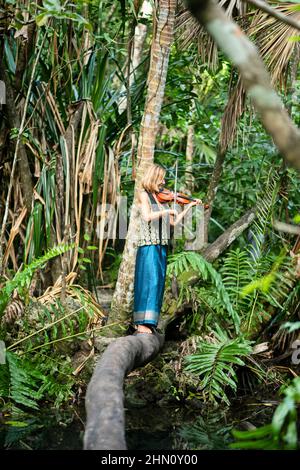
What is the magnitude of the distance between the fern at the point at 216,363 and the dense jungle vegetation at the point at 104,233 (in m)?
0.01

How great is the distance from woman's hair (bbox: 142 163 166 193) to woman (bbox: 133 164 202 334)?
0.02 metres

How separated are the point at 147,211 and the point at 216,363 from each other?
1347 millimetres

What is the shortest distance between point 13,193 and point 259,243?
95.0 inches

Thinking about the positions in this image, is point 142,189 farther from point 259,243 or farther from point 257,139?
point 257,139

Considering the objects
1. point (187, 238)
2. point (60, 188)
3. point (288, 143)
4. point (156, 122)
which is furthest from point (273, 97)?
point (187, 238)

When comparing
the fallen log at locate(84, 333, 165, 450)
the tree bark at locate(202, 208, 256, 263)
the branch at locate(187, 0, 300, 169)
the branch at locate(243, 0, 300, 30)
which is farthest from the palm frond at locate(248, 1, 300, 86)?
the branch at locate(187, 0, 300, 169)

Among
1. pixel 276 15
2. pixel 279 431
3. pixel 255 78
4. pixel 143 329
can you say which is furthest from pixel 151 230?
pixel 255 78

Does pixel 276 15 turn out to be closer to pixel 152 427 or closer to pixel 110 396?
pixel 110 396

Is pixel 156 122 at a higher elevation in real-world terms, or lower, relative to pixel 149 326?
higher

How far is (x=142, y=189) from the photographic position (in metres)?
5.14

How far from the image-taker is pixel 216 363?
16.8ft

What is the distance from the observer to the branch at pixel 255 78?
5.67 ft

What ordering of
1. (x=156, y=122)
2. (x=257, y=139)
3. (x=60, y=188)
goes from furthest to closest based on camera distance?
1. (x=257, y=139)
2. (x=60, y=188)
3. (x=156, y=122)

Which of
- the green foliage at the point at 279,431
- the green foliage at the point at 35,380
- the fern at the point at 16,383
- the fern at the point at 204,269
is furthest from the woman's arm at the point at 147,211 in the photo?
the green foliage at the point at 279,431
